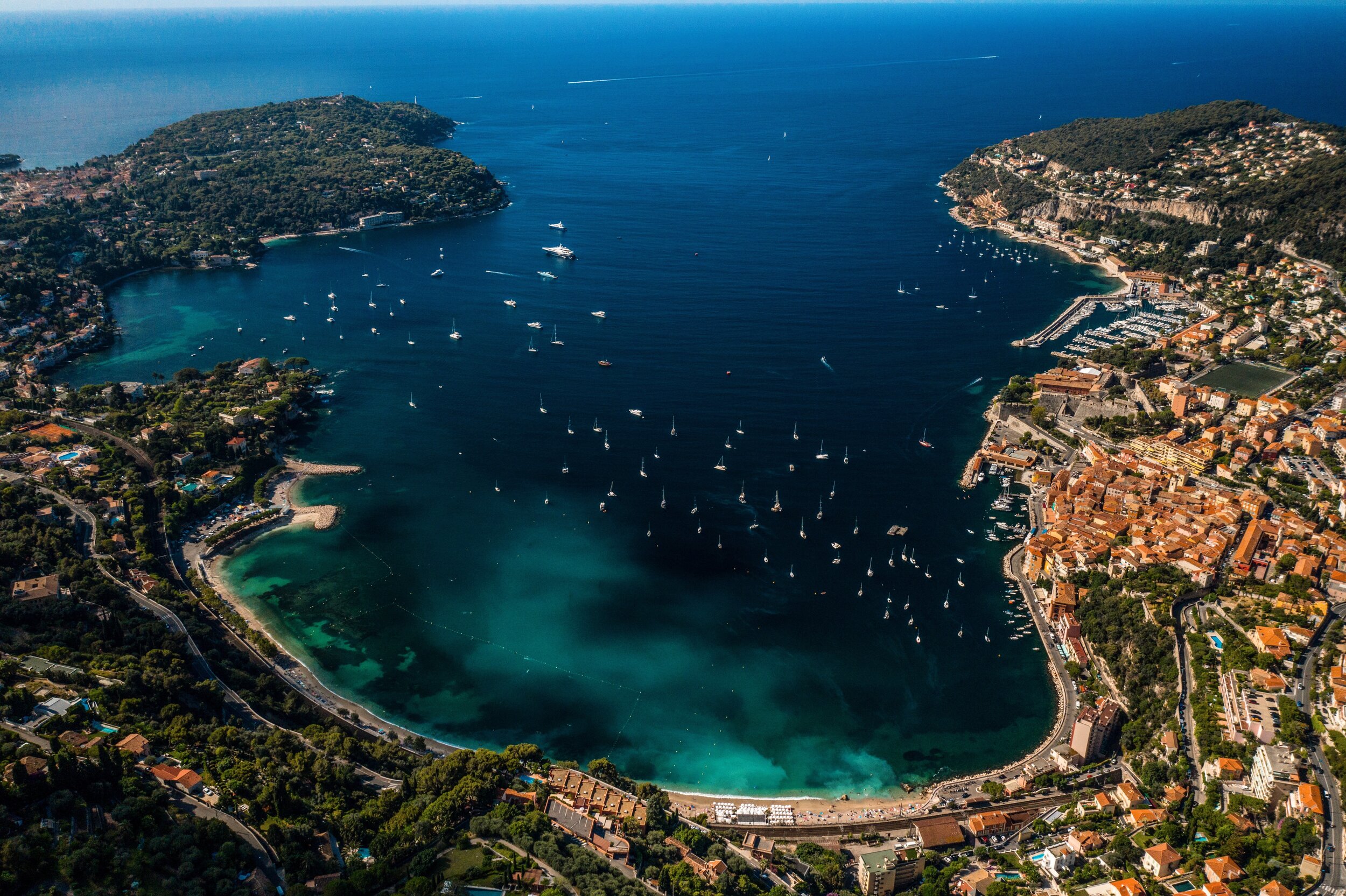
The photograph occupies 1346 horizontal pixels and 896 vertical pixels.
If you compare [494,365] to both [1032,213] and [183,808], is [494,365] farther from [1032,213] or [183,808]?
[1032,213]

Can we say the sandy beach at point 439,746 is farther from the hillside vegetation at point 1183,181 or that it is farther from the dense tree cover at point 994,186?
the dense tree cover at point 994,186

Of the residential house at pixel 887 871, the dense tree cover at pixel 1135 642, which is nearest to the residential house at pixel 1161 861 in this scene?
the dense tree cover at pixel 1135 642

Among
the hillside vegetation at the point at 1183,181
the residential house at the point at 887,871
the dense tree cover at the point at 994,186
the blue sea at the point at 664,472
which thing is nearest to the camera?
the residential house at the point at 887,871

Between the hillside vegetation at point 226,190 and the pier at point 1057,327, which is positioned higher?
the hillside vegetation at point 226,190

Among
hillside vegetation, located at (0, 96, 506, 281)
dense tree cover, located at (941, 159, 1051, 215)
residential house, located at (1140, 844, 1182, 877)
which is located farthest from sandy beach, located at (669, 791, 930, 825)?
dense tree cover, located at (941, 159, 1051, 215)

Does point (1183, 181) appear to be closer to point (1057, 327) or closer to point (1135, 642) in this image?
point (1057, 327)

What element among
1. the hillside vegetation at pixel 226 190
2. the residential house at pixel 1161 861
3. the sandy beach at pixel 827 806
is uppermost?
the hillside vegetation at pixel 226 190

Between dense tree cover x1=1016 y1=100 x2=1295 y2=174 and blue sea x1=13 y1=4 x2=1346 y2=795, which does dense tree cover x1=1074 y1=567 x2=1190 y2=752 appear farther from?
dense tree cover x1=1016 y1=100 x2=1295 y2=174
